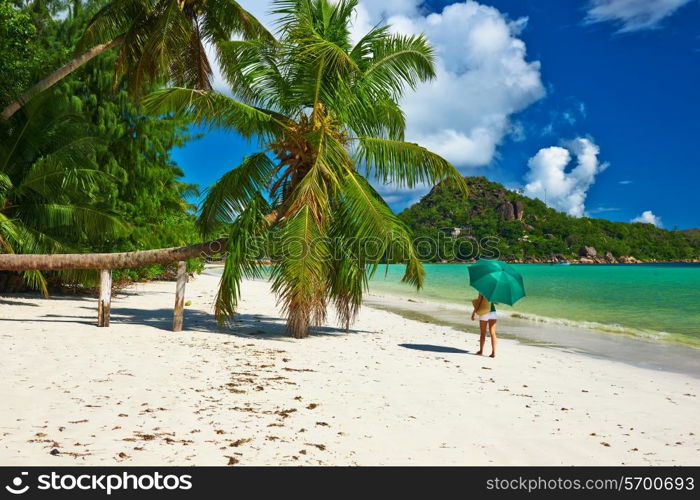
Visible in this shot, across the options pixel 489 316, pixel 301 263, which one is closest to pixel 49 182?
pixel 301 263

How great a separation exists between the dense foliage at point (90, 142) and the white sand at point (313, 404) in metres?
4.06

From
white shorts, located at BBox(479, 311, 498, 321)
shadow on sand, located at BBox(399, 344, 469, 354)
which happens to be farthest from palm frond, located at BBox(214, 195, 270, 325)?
white shorts, located at BBox(479, 311, 498, 321)

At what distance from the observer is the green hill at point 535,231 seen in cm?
7039

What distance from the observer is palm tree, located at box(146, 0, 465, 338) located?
9156 millimetres

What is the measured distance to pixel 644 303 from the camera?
27.1 m

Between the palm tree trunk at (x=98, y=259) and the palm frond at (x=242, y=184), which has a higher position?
the palm frond at (x=242, y=184)

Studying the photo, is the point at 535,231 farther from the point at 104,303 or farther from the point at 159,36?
the point at 104,303

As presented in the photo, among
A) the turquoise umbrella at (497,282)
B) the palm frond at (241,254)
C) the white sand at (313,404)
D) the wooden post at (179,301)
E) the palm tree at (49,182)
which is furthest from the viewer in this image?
the palm tree at (49,182)

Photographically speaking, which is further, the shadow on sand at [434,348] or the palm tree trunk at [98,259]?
the palm tree trunk at [98,259]

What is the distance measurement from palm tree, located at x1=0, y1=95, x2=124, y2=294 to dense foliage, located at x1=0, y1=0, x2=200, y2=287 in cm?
3

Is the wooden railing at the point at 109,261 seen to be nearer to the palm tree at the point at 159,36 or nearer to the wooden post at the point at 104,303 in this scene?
the wooden post at the point at 104,303

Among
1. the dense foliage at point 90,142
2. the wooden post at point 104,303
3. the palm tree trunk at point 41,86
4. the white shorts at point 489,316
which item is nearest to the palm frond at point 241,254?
the wooden post at point 104,303

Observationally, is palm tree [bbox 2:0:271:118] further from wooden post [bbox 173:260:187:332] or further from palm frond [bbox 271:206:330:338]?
palm frond [bbox 271:206:330:338]
